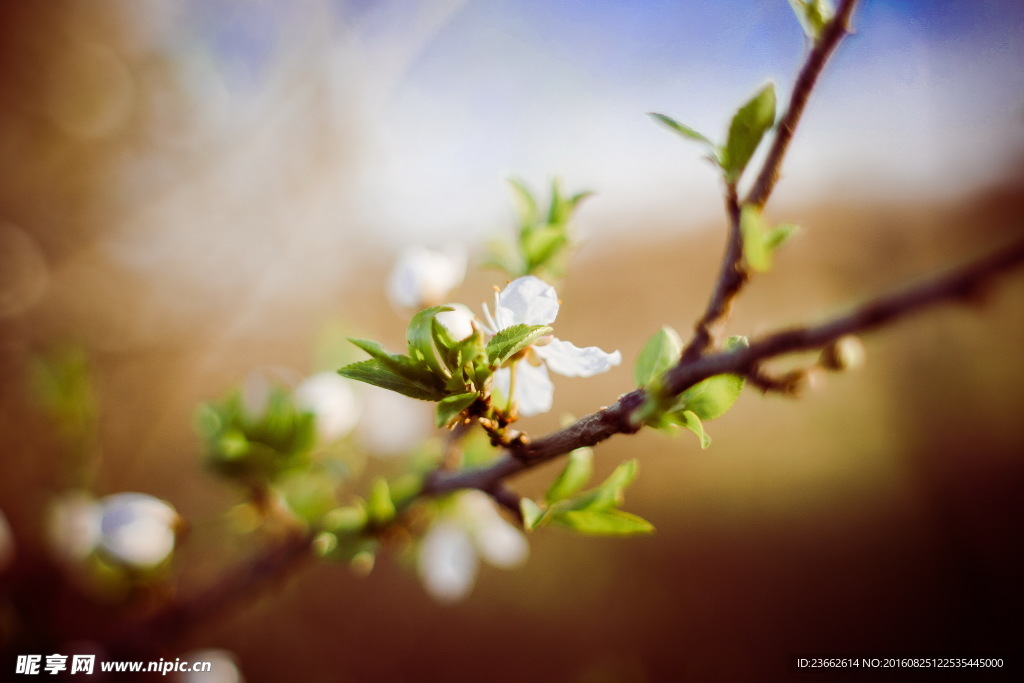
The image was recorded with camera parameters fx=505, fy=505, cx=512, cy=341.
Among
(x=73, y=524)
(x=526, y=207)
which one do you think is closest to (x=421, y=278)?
(x=526, y=207)

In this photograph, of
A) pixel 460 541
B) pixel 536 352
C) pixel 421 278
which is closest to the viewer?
pixel 536 352

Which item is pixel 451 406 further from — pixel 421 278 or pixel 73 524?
pixel 73 524

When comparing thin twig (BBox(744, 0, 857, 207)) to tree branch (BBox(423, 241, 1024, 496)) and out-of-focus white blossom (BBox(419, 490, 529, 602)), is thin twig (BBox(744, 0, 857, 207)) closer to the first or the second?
tree branch (BBox(423, 241, 1024, 496))

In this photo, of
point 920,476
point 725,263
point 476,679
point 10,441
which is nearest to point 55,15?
point 10,441

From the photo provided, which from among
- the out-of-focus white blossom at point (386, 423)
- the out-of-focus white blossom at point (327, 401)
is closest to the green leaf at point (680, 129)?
the out-of-focus white blossom at point (327, 401)

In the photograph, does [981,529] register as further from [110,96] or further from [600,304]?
[110,96]

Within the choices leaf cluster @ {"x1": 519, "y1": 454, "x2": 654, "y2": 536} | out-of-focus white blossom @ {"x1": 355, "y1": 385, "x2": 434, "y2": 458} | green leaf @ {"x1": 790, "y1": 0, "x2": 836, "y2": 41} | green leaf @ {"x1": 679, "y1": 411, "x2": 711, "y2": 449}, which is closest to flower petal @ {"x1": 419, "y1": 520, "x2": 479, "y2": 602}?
out-of-focus white blossom @ {"x1": 355, "y1": 385, "x2": 434, "y2": 458}
